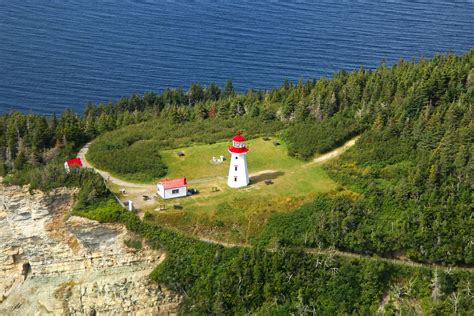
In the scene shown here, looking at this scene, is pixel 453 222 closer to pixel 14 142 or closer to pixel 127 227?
pixel 127 227

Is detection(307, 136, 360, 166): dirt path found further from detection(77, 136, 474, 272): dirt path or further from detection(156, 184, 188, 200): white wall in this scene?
detection(156, 184, 188, 200): white wall

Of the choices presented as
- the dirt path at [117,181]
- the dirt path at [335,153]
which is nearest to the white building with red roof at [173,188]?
the dirt path at [117,181]

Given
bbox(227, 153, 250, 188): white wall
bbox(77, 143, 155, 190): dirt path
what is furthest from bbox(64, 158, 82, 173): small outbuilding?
bbox(227, 153, 250, 188): white wall

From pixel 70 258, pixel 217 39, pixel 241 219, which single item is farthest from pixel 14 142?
pixel 217 39

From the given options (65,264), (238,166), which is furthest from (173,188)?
(65,264)

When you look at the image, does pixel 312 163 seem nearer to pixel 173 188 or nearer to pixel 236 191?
pixel 236 191

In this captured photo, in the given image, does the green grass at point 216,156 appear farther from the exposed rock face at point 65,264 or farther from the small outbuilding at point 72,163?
the exposed rock face at point 65,264
